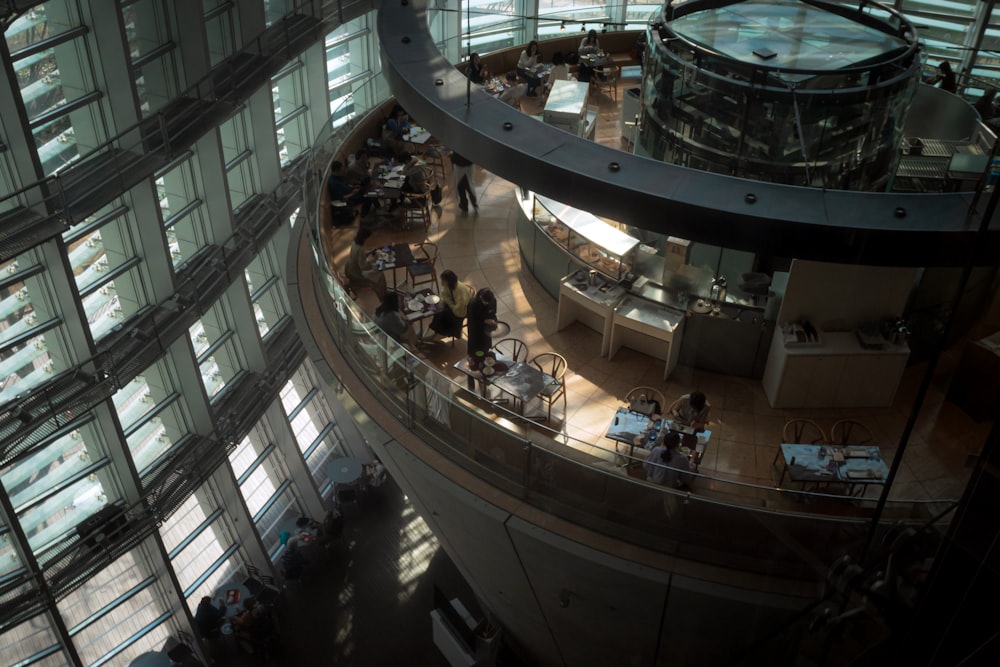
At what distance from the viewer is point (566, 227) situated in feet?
46.8

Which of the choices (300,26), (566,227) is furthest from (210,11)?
(566,227)

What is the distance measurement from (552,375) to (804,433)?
342 cm

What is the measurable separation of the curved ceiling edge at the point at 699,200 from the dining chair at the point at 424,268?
3.10 m

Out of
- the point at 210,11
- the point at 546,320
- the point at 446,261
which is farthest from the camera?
the point at 210,11

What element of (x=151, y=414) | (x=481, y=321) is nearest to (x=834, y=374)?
(x=481, y=321)

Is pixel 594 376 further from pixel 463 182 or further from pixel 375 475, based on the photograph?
pixel 375 475

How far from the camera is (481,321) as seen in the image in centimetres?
1226

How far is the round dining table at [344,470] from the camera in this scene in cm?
2192

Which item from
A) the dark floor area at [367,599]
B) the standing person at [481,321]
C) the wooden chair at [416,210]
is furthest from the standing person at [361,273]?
the dark floor area at [367,599]

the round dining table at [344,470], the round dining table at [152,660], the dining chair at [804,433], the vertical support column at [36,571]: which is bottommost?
the round dining table at [152,660]

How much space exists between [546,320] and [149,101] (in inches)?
337

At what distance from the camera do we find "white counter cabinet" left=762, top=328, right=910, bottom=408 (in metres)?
11.8

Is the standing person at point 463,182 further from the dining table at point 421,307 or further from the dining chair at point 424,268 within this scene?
the dining table at point 421,307

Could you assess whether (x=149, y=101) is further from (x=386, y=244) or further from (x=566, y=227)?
(x=566, y=227)
